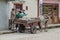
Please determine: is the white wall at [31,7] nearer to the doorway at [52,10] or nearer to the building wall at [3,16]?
the doorway at [52,10]

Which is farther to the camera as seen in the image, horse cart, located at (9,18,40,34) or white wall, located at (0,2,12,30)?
white wall, located at (0,2,12,30)

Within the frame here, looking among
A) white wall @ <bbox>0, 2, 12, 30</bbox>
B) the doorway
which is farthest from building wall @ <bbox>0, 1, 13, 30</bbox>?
the doorway

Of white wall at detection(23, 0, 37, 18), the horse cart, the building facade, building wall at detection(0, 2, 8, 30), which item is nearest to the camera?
the horse cart

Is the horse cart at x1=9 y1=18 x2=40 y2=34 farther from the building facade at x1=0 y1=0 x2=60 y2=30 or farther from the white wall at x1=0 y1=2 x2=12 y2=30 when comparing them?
the building facade at x1=0 y1=0 x2=60 y2=30

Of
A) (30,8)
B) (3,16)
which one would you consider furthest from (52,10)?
(3,16)

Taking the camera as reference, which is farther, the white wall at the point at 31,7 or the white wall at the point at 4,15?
the white wall at the point at 31,7

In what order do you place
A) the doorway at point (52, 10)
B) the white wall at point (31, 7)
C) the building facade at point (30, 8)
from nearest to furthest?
the building facade at point (30, 8), the white wall at point (31, 7), the doorway at point (52, 10)

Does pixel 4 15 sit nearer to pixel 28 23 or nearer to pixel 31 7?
pixel 28 23

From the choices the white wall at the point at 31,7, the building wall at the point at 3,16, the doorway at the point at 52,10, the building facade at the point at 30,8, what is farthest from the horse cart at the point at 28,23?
the doorway at the point at 52,10

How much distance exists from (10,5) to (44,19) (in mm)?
4174

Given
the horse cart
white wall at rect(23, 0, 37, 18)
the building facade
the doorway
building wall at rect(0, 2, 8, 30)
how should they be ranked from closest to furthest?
the horse cart
building wall at rect(0, 2, 8, 30)
the building facade
white wall at rect(23, 0, 37, 18)
the doorway

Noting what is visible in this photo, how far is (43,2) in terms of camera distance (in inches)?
1134

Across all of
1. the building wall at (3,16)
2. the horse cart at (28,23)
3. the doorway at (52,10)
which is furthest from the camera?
the doorway at (52,10)

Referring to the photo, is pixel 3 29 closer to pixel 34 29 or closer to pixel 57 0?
pixel 34 29
